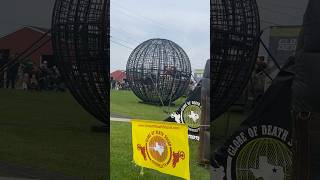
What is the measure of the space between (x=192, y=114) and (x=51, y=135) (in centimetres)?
147

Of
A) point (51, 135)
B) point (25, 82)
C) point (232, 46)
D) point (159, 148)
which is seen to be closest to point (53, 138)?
point (51, 135)

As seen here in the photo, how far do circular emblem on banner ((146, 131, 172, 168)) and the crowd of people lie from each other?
1.03 metres

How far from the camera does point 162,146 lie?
386cm

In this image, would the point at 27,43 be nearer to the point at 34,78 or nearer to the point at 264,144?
the point at 34,78

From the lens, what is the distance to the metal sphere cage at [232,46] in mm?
3576

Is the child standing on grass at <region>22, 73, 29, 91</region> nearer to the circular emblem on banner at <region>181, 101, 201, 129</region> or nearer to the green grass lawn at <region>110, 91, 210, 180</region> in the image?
the green grass lawn at <region>110, 91, 210, 180</region>

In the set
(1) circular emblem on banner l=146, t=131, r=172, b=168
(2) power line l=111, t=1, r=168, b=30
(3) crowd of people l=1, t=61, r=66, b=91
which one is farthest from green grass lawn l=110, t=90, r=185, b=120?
(3) crowd of people l=1, t=61, r=66, b=91

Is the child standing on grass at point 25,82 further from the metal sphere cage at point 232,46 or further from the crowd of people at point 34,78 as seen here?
the metal sphere cage at point 232,46

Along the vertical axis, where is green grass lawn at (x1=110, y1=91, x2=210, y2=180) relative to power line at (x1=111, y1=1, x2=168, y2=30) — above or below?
below

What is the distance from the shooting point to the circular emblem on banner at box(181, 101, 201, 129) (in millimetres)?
3678

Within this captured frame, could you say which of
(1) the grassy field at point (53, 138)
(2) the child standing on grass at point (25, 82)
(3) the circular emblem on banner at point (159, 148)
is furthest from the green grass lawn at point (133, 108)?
(2) the child standing on grass at point (25, 82)

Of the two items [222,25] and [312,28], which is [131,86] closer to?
[222,25]

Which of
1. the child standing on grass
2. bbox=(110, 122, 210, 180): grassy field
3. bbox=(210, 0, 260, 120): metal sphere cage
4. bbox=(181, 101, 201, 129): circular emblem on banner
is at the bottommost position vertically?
bbox=(110, 122, 210, 180): grassy field

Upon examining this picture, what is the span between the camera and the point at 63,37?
437cm
